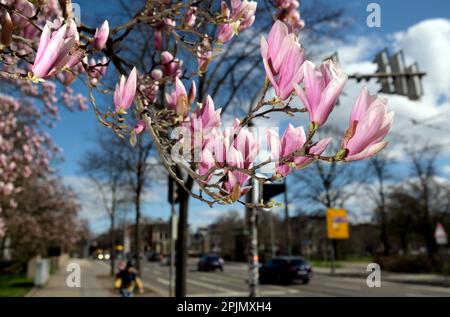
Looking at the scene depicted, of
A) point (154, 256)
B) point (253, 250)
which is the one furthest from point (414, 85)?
point (154, 256)

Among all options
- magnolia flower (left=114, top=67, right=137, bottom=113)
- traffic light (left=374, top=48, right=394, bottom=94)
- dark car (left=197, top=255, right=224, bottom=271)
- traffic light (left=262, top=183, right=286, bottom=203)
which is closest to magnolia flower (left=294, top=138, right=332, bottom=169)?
magnolia flower (left=114, top=67, right=137, bottom=113)

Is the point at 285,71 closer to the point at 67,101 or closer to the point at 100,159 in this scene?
the point at 67,101

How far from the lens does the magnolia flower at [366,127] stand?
907 mm

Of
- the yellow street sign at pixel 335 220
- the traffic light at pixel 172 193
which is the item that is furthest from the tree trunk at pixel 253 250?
the yellow street sign at pixel 335 220

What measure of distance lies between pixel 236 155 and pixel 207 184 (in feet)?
0.66

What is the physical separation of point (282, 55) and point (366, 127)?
0.28 meters

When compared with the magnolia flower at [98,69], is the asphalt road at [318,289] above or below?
below

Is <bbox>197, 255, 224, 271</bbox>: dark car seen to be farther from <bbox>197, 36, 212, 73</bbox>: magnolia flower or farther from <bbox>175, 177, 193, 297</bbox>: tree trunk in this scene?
<bbox>197, 36, 212, 73</bbox>: magnolia flower

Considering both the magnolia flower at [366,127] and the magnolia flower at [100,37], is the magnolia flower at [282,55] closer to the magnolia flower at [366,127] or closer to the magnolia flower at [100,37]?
the magnolia flower at [366,127]

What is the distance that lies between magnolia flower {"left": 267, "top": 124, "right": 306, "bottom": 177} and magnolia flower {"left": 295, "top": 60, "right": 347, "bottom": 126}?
13 cm

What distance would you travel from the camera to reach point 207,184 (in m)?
1.30

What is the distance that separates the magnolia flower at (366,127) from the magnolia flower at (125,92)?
2.29ft
